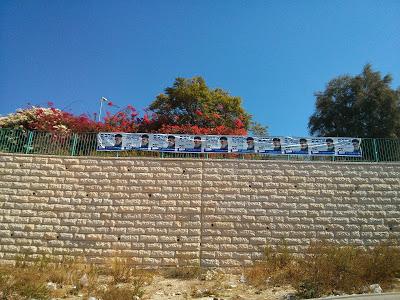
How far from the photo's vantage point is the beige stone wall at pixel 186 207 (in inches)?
460

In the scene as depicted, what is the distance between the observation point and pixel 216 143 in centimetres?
1342

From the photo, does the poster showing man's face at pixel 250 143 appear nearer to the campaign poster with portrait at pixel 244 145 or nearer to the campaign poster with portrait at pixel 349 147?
the campaign poster with portrait at pixel 244 145

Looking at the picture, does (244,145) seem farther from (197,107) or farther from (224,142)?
(197,107)

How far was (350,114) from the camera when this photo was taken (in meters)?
22.0

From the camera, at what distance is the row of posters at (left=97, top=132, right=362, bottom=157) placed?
13.4 m

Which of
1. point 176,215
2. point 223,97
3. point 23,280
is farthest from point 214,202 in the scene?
point 223,97

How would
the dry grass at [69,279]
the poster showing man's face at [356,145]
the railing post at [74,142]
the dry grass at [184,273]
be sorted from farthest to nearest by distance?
the poster showing man's face at [356,145] → the railing post at [74,142] → the dry grass at [184,273] → the dry grass at [69,279]

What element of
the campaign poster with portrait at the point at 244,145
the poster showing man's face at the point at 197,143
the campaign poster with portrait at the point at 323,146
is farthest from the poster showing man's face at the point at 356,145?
the poster showing man's face at the point at 197,143

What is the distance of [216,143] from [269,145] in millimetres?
1903

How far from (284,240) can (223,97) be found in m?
13.5

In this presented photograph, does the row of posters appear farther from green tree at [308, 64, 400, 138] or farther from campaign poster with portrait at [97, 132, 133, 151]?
green tree at [308, 64, 400, 138]

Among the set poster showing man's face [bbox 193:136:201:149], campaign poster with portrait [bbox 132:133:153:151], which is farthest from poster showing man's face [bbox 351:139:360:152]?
campaign poster with portrait [bbox 132:133:153:151]

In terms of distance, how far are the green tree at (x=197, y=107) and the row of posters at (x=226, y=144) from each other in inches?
323

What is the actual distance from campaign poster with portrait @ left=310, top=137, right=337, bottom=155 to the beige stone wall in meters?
0.68
